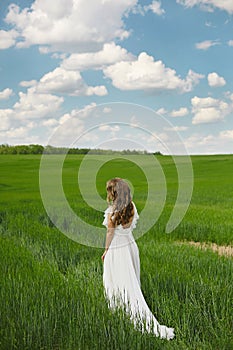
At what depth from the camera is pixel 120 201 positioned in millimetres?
4668

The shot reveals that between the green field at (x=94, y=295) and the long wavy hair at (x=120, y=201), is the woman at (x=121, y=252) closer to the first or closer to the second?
the long wavy hair at (x=120, y=201)

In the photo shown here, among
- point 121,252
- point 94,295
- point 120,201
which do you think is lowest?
point 94,295

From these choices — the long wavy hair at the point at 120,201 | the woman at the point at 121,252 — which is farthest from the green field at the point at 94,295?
the long wavy hair at the point at 120,201

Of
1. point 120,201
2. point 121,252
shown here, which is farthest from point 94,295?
point 120,201

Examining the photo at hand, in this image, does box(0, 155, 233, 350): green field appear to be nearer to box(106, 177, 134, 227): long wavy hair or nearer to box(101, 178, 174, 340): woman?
box(101, 178, 174, 340): woman

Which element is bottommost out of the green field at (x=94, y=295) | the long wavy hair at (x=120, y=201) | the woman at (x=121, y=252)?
the green field at (x=94, y=295)

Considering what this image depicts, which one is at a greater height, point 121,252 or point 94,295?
point 121,252

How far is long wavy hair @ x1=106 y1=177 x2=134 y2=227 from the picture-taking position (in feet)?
15.2

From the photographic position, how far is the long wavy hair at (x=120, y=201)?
4.63 m

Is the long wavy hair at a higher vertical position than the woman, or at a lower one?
higher

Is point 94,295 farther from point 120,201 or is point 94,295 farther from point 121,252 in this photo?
point 120,201

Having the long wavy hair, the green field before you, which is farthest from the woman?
the green field

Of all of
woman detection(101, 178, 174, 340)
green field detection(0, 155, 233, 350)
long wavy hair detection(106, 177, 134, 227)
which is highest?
long wavy hair detection(106, 177, 134, 227)

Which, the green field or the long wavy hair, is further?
the long wavy hair
